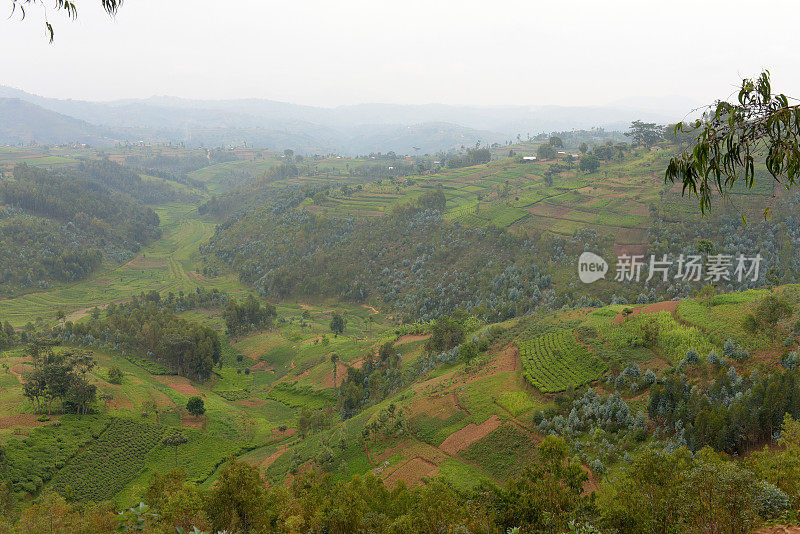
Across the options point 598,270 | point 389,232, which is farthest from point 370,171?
point 598,270

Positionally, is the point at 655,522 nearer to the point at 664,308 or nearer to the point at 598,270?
the point at 664,308

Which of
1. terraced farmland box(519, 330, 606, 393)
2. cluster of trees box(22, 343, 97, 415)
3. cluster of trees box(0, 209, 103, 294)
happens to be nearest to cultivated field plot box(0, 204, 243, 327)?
cluster of trees box(0, 209, 103, 294)

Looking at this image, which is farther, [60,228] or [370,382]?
[60,228]

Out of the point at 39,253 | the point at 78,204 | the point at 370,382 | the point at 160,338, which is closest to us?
the point at 370,382

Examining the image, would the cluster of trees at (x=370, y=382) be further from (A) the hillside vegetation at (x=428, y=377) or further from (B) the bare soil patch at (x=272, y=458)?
(B) the bare soil patch at (x=272, y=458)

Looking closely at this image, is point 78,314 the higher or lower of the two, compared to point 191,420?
higher

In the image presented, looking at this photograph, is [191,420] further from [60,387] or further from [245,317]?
[245,317]

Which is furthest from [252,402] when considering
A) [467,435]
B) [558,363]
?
[558,363]
